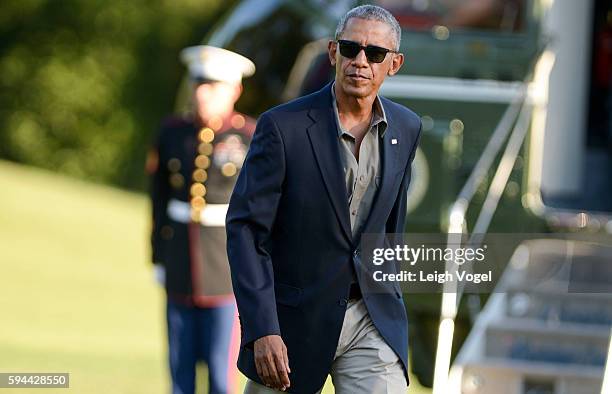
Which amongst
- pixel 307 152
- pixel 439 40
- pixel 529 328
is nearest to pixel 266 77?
pixel 439 40

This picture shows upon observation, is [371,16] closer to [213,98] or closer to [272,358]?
[272,358]

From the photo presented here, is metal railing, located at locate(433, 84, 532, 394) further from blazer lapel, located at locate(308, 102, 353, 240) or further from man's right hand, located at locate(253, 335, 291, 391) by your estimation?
man's right hand, located at locate(253, 335, 291, 391)

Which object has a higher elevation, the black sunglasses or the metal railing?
the metal railing

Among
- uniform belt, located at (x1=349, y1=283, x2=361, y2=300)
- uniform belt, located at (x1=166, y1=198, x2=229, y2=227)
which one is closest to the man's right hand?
uniform belt, located at (x1=349, y1=283, x2=361, y2=300)

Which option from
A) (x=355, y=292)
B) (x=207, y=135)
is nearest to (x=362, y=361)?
(x=355, y=292)

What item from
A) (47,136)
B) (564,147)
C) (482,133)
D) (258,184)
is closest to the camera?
(258,184)

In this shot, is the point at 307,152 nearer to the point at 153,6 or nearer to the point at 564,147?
the point at 564,147

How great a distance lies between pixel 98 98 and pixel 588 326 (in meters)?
20.2

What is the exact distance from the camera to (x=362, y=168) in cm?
412

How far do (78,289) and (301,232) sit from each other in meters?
9.38

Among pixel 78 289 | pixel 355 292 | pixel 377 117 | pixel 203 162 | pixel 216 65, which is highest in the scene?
pixel 78 289

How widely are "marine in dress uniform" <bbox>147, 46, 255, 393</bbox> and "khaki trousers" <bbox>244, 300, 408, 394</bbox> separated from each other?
2.46 meters

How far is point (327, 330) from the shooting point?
407 centimetres

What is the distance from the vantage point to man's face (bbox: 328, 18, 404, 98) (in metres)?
4.08
